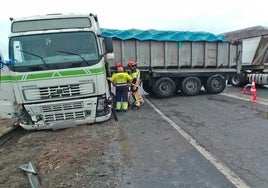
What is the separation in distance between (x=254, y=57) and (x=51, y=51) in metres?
12.6

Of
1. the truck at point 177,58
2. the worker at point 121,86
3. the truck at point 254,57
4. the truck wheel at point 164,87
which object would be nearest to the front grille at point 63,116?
the worker at point 121,86

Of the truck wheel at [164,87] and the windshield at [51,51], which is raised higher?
the windshield at [51,51]

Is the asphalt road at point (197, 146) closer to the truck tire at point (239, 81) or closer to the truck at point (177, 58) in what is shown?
the truck at point (177, 58)

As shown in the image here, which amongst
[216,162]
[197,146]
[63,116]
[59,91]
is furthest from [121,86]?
[216,162]

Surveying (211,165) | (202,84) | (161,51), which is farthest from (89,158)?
(202,84)

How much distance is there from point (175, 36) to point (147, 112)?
4.39 m

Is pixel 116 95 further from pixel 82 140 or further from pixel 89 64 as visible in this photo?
pixel 82 140

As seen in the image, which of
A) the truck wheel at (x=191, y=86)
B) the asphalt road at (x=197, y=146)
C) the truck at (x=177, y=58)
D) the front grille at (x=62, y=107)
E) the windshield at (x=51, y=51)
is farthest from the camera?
the truck wheel at (x=191, y=86)

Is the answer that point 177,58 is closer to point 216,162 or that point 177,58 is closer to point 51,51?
point 51,51

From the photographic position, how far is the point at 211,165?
14.6 ft

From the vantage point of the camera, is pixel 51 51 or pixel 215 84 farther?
pixel 215 84

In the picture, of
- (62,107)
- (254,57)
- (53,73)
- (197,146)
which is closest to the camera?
(197,146)

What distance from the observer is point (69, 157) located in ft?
16.4

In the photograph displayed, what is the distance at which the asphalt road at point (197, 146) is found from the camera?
4.02 metres
